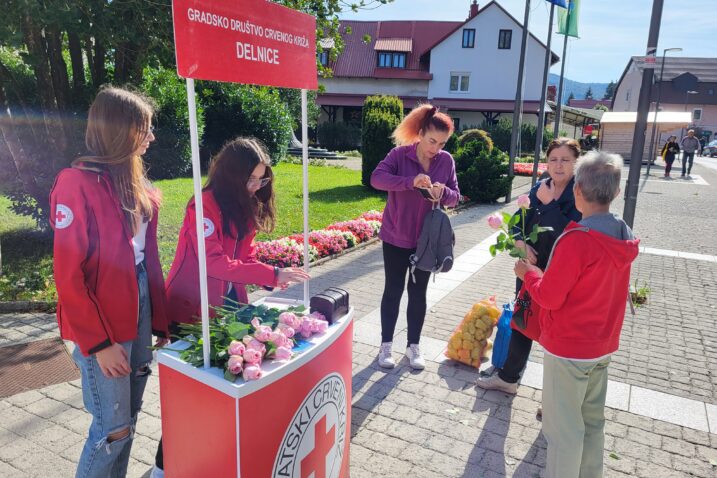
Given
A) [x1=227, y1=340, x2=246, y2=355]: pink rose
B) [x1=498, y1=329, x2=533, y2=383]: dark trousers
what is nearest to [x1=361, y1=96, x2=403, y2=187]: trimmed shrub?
[x1=498, y1=329, x2=533, y2=383]: dark trousers

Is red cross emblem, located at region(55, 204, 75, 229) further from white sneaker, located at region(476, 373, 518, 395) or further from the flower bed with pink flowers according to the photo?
the flower bed with pink flowers

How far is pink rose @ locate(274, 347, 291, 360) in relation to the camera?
1999mm

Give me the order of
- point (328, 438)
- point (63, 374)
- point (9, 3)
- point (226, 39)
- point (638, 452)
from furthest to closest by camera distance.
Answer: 1. point (9, 3)
2. point (63, 374)
3. point (638, 452)
4. point (328, 438)
5. point (226, 39)

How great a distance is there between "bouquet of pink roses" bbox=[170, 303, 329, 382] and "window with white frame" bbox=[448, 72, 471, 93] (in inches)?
1464

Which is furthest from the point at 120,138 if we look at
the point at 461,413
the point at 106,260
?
the point at 461,413

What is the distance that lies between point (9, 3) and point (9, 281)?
3175 millimetres

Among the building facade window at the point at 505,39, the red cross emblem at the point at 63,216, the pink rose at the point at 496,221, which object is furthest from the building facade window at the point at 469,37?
the red cross emblem at the point at 63,216

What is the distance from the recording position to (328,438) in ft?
7.61

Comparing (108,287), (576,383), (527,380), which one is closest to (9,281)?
(108,287)

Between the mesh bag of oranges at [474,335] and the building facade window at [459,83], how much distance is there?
3514 cm

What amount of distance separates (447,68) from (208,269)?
3722 cm

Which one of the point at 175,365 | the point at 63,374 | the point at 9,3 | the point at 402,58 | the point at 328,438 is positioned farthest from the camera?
the point at 402,58

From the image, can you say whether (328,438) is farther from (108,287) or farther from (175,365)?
(108,287)

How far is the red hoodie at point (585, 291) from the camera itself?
2.31 meters
